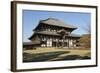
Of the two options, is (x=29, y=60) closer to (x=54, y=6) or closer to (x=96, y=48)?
(x=54, y=6)

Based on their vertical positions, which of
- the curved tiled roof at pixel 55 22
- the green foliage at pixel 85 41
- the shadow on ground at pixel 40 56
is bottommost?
the shadow on ground at pixel 40 56

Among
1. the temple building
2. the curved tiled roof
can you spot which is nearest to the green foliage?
the temple building

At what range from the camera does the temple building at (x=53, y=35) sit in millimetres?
2053

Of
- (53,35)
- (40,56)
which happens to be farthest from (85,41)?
(40,56)

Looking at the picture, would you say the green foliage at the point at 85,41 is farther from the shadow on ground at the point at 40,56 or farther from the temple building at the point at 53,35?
the shadow on ground at the point at 40,56

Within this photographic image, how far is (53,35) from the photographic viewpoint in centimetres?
212

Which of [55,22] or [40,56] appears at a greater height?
[55,22]

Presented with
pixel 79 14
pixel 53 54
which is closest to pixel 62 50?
pixel 53 54

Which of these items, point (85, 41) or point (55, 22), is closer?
point (55, 22)

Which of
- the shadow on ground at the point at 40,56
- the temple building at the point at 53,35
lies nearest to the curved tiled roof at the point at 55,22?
the temple building at the point at 53,35

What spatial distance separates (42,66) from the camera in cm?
206

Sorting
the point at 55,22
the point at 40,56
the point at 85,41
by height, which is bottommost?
the point at 40,56

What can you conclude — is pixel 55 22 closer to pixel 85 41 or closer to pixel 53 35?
pixel 53 35

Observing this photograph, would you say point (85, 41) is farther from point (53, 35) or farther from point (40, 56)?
point (40, 56)
